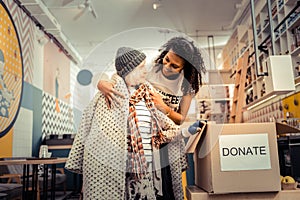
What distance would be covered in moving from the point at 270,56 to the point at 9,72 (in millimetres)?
3170

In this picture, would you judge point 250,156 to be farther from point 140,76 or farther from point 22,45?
point 22,45

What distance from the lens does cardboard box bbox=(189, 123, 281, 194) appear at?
1119 millimetres

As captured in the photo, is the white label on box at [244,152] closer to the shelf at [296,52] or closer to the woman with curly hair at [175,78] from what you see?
the woman with curly hair at [175,78]

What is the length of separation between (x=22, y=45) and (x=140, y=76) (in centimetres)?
392

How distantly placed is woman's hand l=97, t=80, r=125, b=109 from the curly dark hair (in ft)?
0.50

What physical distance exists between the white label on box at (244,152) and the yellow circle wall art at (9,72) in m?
3.20

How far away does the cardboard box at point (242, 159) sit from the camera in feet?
3.67

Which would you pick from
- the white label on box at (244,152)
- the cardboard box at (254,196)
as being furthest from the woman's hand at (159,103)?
the cardboard box at (254,196)

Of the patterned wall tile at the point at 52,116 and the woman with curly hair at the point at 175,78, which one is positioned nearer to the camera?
the woman with curly hair at the point at 175,78

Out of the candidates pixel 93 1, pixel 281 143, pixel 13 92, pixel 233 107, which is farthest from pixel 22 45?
pixel 281 143

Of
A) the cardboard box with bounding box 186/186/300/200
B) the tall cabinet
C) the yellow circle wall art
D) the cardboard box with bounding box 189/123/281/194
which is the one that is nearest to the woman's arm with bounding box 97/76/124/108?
the cardboard box with bounding box 189/123/281/194

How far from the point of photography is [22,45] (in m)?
4.41

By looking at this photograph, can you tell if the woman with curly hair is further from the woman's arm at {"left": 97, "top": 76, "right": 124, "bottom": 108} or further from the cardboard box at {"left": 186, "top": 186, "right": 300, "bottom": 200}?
the cardboard box at {"left": 186, "top": 186, "right": 300, "bottom": 200}

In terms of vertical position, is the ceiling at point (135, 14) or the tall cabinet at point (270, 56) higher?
the ceiling at point (135, 14)
